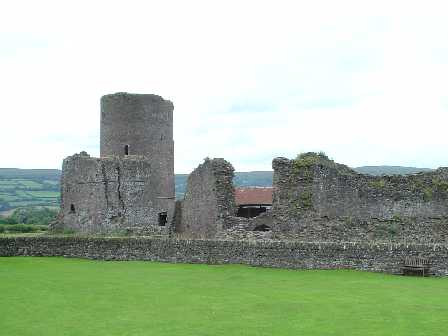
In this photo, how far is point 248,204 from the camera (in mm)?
46094

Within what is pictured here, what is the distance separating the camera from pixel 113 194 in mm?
36438

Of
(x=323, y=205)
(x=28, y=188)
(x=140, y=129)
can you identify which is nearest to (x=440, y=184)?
(x=323, y=205)

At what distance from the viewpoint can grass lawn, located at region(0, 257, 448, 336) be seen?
542 inches

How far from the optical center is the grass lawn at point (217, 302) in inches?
542

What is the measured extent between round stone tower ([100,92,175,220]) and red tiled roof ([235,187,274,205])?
4.68m

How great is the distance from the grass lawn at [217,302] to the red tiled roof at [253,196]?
72.2 ft

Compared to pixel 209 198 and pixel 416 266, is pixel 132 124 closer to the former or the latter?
pixel 209 198

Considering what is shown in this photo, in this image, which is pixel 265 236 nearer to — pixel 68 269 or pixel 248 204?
pixel 68 269

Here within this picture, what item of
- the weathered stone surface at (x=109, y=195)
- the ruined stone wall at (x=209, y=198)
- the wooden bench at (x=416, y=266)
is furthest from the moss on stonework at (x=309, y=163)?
the weathered stone surface at (x=109, y=195)

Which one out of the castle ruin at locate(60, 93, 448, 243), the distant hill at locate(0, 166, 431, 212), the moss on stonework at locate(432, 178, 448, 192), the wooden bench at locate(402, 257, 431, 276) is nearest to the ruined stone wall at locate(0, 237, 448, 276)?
the wooden bench at locate(402, 257, 431, 276)

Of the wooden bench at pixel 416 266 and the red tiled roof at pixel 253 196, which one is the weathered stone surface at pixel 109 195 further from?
the wooden bench at pixel 416 266

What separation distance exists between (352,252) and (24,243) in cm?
1471

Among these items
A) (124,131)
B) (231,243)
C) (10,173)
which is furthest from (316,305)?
(10,173)

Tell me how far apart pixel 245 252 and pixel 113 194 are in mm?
12434
